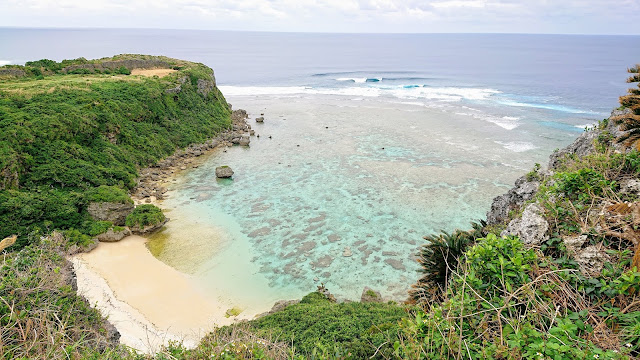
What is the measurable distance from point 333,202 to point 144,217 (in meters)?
16.2

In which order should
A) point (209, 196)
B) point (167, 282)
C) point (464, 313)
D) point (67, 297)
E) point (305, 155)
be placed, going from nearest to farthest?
point (464, 313)
point (67, 297)
point (167, 282)
point (209, 196)
point (305, 155)

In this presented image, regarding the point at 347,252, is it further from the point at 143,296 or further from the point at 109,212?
the point at 109,212

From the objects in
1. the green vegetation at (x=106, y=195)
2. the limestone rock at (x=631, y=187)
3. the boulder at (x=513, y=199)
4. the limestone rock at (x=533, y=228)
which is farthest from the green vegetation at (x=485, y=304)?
the green vegetation at (x=106, y=195)

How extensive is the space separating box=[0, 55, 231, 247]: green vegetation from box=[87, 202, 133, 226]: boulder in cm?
49

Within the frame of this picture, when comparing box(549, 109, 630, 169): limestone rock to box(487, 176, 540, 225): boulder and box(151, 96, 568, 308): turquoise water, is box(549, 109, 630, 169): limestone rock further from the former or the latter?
box(151, 96, 568, 308): turquoise water

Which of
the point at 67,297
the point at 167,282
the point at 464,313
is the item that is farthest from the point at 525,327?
the point at 167,282

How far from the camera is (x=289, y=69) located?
128000 mm

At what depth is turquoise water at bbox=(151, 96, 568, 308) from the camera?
23.5m

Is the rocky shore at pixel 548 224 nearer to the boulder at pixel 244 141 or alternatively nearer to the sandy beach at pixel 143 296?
the sandy beach at pixel 143 296

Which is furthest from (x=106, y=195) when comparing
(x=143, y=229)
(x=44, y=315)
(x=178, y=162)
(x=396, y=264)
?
(x=396, y=264)

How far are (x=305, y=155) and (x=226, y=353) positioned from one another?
1486 inches

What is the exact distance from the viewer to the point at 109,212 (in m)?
27.3

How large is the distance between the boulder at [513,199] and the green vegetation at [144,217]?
2367cm

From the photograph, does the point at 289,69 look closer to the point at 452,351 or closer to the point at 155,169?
the point at 155,169
